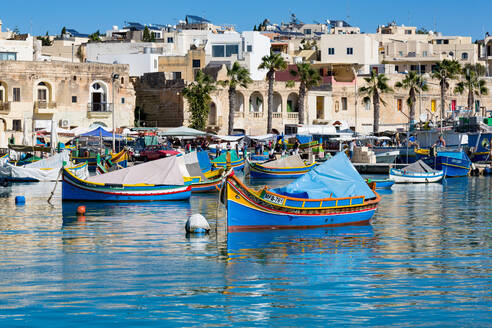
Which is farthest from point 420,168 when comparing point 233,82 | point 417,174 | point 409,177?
point 233,82

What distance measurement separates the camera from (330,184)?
1150 inches

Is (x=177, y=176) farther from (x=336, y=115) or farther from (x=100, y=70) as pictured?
(x=336, y=115)

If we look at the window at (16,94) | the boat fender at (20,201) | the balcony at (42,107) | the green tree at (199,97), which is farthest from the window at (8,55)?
the boat fender at (20,201)

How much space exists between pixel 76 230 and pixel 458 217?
48.5 feet

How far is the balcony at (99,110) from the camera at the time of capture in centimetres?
7869

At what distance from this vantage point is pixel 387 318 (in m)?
16.6

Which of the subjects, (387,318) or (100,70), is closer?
(387,318)

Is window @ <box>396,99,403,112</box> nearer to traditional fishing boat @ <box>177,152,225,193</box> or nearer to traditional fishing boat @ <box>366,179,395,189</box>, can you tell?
traditional fishing boat @ <box>366,179,395,189</box>

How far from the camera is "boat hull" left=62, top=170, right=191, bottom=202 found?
36.9 metres

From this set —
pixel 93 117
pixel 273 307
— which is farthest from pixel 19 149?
pixel 273 307

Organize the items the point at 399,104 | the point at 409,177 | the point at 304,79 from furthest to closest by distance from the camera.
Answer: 1. the point at 399,104
2. the point at 304,79
3. the point at 409,177

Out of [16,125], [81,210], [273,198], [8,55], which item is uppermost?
[8,55]

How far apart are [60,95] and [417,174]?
37945mm

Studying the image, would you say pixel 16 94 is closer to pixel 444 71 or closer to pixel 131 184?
pixel 131 184
